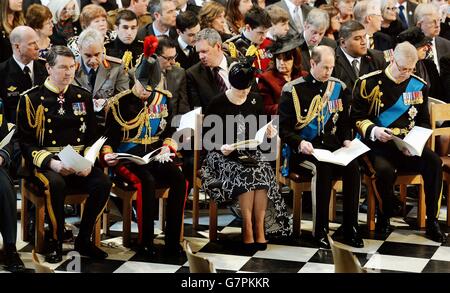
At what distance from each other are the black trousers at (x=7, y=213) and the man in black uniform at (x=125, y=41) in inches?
72.1

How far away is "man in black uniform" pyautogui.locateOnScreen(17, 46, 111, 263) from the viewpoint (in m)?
5.68

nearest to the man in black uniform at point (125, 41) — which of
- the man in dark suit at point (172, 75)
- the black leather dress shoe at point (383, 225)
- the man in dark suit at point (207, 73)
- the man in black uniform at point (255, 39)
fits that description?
the man in dark suit at point (172, 75)

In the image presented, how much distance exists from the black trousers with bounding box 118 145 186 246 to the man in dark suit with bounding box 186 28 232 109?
0.82 m

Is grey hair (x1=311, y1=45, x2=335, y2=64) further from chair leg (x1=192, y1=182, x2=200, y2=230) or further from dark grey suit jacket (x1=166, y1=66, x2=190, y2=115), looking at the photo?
chair leg (x1=192, y1=182, x2=200, y2=230)

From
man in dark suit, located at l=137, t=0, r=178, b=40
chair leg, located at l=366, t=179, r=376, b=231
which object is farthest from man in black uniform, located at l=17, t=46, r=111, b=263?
man in dark suit, located at l=137, t=0, r=178, b=40

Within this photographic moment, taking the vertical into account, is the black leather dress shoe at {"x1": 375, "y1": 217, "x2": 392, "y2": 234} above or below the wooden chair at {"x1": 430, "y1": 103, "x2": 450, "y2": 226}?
below

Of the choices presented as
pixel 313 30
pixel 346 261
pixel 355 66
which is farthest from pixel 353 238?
pixel 346 261

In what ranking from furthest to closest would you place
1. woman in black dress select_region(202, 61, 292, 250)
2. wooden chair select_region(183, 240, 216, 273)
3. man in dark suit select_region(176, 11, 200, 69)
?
man in dark suit select_region(176, 11, 200, 69) → woman in black dress select_region(202, 61, 292, 250) → wooden chair select_region(183, 240, 216, 273)

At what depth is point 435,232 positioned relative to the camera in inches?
248

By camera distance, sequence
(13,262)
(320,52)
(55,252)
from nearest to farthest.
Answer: (13,262)
(55,252)
(320,52)

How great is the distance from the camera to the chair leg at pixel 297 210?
20.6ft

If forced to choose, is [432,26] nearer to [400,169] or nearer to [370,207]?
[400,169]

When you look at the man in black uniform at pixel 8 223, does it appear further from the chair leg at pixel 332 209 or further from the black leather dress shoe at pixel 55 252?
the chair leg at pixel 332 209

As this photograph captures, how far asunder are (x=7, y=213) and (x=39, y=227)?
0.26 metres
